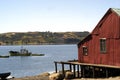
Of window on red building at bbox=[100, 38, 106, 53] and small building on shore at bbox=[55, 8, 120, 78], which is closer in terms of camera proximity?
small building on shore at bbox=[55, 8, 120, 78]

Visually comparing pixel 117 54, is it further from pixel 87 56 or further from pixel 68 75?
pixel 68 75

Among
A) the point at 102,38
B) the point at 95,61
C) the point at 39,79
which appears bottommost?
the point at 39,79

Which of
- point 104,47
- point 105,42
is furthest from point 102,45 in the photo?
point 105,42

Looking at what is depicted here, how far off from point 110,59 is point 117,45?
2.23 metres

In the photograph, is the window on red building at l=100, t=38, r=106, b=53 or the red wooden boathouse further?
the window on red building at l=100, t=38, r=106, b=53

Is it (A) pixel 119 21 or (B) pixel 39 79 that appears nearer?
(A) pixel 119 21

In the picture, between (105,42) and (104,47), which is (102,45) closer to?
(104,47)

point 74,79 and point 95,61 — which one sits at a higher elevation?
point 95,61

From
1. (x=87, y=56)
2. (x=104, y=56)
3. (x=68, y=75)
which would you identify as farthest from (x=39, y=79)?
(x=104, y=56)

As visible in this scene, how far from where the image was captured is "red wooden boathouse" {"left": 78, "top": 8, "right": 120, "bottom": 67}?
38312 millimetres

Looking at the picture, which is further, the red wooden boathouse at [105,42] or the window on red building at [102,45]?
the window on red building at [102,45]

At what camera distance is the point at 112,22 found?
39.0 meters

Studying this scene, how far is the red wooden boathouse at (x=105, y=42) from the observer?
38.3 metres

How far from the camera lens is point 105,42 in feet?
132
